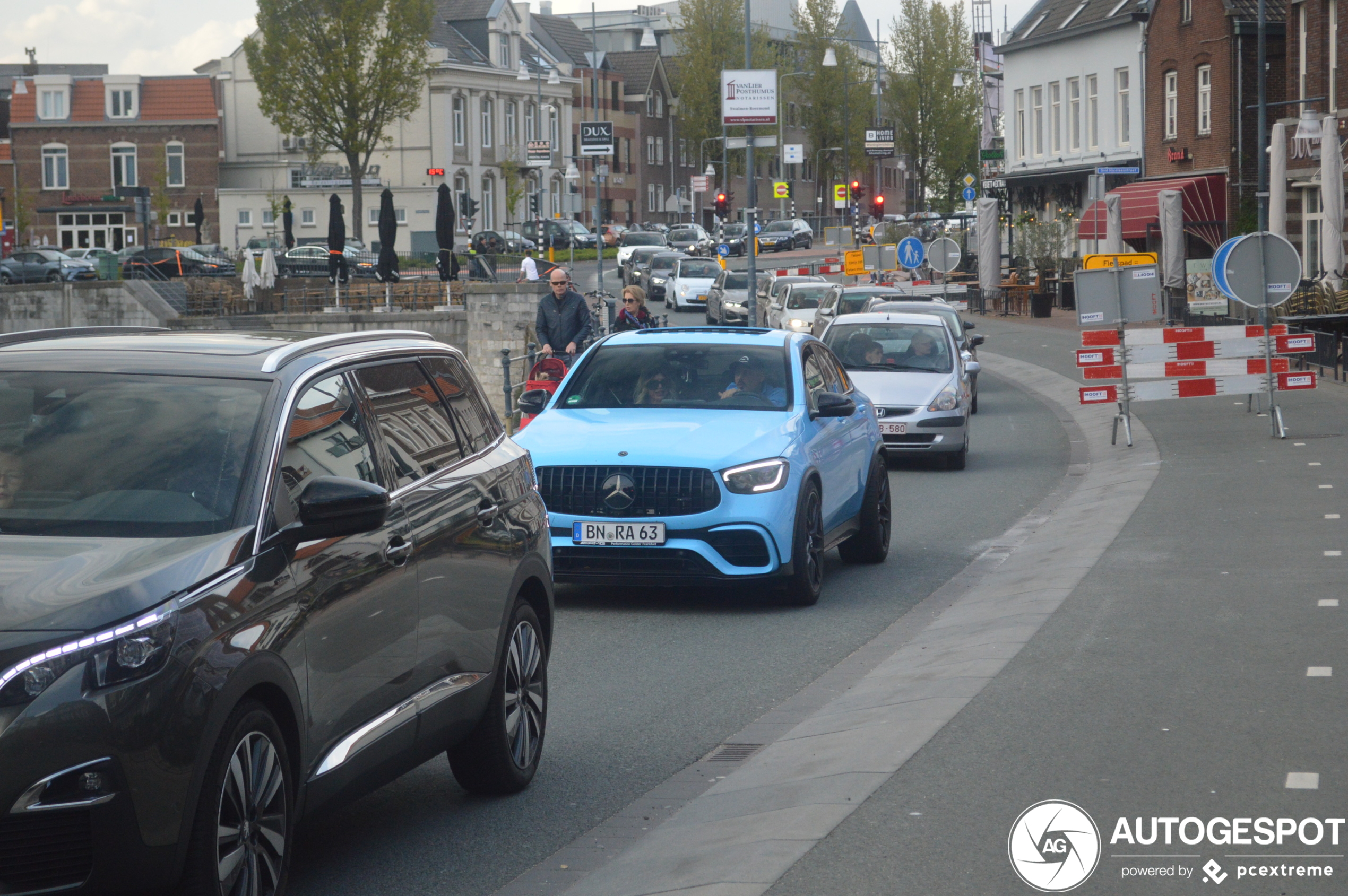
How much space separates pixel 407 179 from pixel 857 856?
82.5 metres

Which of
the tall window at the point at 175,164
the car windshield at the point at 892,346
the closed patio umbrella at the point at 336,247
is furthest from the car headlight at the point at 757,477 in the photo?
the tall window at the point at 175,164

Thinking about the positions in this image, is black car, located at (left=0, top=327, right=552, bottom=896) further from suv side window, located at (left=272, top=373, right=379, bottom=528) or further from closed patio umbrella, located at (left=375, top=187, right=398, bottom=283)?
closed patio umbrella, located at (left=375, top=187, right=398, bottom=283)

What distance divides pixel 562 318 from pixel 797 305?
19097mm

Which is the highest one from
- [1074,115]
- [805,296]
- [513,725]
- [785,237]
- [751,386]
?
[1074,115]

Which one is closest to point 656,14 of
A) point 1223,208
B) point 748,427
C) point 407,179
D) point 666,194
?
point 666,194

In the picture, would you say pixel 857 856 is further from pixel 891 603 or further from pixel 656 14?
pixel 656 14

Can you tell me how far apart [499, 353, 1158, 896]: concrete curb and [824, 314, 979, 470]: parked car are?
5.69 meters

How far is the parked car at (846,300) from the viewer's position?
1196 inches

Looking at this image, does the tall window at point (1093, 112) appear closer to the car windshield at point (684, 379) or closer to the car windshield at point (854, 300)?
the car windshield at point (854, 300)

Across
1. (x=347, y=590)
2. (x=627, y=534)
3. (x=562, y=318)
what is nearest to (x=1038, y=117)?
(x=562, y=318)

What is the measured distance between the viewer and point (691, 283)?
5188 cm

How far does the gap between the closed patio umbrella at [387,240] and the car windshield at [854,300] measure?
81.1ft

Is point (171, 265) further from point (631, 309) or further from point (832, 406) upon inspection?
point (832, 406)

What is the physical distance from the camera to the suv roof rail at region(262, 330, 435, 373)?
4812 millimetres
